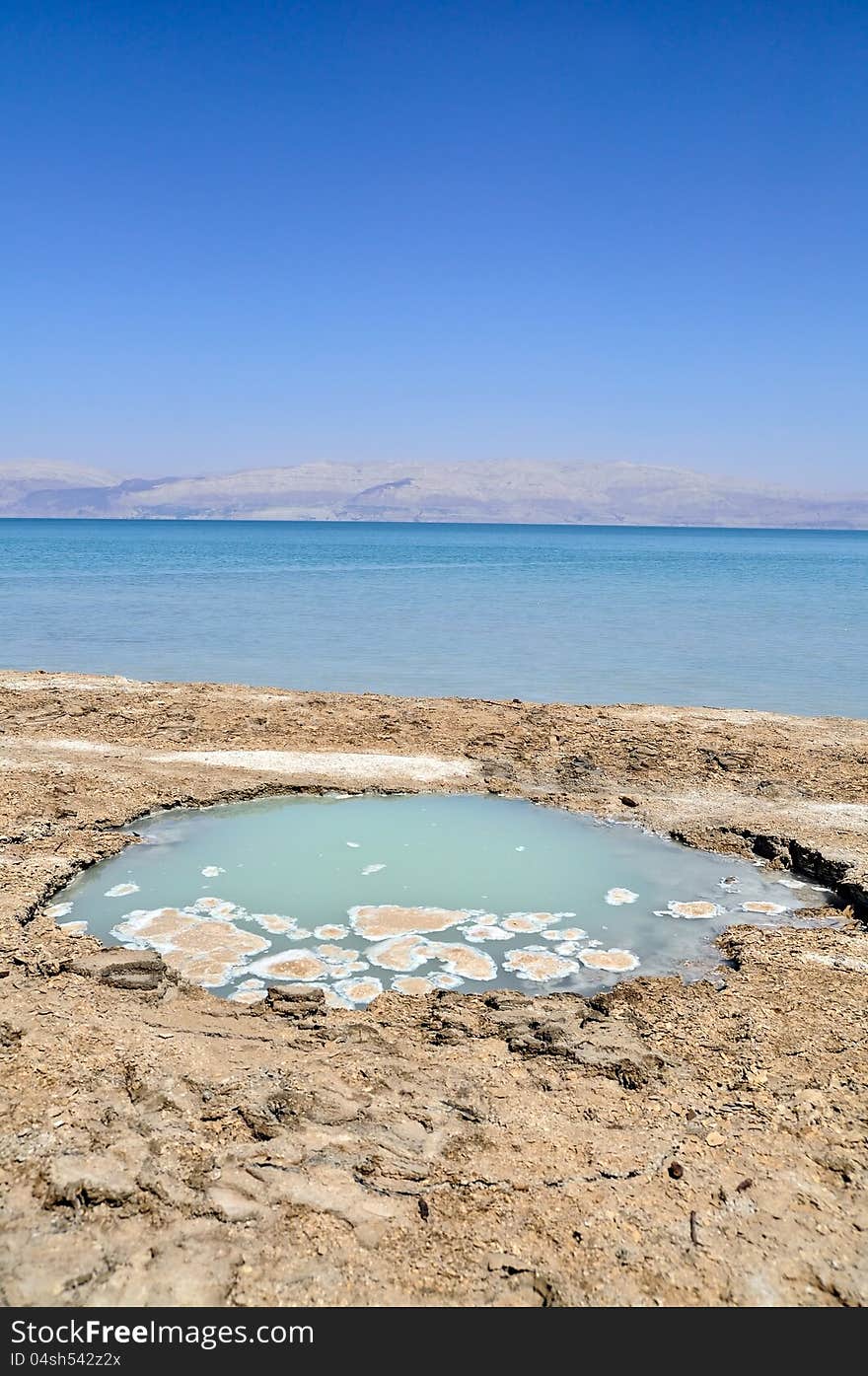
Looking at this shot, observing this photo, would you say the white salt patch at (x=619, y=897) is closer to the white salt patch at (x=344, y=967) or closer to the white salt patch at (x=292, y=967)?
the white salt patch at (x=344, y=967)

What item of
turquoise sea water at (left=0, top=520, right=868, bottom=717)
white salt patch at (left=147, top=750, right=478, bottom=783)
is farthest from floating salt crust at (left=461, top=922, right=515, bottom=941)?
turquoise sea water at (left=0, top=520, right=868, bottom=717)

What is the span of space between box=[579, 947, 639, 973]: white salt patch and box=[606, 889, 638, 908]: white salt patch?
811mm

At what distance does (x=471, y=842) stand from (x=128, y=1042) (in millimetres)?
3984

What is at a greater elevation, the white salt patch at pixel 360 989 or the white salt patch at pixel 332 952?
the white salt patch at pixel 360 989

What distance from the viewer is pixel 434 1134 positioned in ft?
13.0

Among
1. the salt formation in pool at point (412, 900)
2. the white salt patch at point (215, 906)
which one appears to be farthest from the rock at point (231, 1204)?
the white salt patch at point (215, 906)

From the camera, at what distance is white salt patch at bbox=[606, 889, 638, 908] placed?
6.92m

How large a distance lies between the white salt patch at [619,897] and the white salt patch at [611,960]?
81 centimetres

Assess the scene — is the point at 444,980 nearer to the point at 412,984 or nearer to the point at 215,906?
the point at 412,984

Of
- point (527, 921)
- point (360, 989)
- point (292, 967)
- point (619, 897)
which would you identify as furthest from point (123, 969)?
point (619, 897)

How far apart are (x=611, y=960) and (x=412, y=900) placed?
5.10 ft

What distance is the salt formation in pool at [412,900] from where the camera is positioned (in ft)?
19.0
